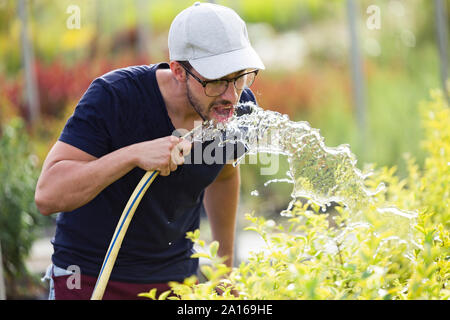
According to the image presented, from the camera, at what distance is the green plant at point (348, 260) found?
1257mm

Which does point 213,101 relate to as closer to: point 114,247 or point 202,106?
point 202,106

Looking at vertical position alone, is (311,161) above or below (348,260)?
above

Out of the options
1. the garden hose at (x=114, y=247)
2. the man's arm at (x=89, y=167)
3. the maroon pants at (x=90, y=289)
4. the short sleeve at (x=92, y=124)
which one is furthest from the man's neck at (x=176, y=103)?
the maroon pants at (x=90, y=289)

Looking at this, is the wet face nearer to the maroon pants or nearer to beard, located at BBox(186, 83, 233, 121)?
beard, located at BBox(186, 83, 233, 121)

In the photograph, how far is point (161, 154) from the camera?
172 centimetres

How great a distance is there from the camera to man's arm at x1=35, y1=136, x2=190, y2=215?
1.74m

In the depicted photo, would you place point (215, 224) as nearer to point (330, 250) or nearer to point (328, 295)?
point (330, 250)

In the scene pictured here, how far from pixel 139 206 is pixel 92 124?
1.18ft

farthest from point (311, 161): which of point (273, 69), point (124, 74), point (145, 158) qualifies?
point (273, 69)

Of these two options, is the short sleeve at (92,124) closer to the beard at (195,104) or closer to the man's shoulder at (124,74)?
the man's shoulder at (124,74)

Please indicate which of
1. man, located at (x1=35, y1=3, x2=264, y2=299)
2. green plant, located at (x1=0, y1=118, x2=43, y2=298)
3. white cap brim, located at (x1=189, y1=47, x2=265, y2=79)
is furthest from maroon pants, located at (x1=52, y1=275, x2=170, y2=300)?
green plant, located at (x1=0, y1=118, x2=43, y2=298)
